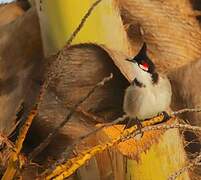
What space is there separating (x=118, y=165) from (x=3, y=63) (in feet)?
3.15

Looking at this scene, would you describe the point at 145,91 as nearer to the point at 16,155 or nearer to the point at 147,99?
the point at 147,99

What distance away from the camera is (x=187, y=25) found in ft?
9.09

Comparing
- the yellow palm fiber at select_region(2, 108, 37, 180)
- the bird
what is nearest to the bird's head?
the bird

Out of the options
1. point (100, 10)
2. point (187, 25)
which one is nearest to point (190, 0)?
point (187, 25)

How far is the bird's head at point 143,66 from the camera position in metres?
2.33

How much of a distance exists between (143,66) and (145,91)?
8cm

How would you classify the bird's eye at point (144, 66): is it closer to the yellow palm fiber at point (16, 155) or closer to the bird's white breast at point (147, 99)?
→ the bird's white breast at point (147, 99)

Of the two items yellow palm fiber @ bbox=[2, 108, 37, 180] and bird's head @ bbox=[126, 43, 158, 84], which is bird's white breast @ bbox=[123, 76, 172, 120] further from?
yellow palm fiber @ bbox=[2, 108, 37, 180]

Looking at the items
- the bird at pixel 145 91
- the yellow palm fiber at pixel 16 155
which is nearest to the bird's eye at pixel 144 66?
the bird at pixel 145 91

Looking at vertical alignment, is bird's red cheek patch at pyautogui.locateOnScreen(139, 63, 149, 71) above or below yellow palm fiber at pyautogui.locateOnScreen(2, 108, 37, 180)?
below

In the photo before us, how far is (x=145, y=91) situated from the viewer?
7.77 feet

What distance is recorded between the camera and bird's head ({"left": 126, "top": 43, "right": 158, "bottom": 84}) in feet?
7.64

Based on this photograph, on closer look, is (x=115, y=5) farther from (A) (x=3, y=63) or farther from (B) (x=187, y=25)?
(A) (x=3, y=63)

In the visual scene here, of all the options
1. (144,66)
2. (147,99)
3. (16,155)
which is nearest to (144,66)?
(144,66)
